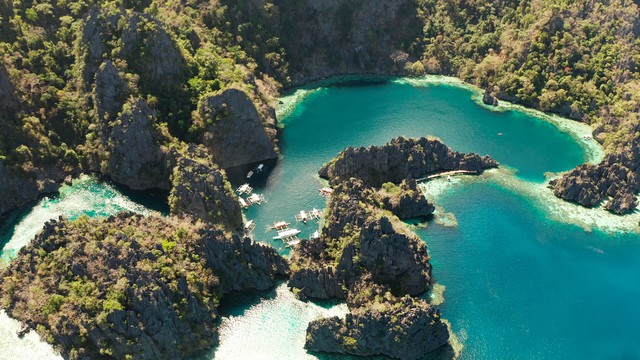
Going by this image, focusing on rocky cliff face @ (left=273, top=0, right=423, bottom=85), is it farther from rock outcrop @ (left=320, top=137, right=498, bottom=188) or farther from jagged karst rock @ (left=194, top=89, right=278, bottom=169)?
rock outcrop @ (left=320, top=137, right=498, bottom=188)

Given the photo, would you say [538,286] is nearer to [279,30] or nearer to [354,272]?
[354,272]

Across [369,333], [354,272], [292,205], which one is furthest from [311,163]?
[369,333]

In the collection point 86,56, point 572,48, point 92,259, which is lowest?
point 92,259

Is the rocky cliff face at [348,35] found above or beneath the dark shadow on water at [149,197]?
above

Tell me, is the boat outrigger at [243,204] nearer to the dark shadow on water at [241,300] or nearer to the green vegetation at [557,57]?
the dark shadow on water at [241,300]

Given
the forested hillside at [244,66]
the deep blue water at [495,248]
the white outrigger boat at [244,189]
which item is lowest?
the deep blue water at [495,248]

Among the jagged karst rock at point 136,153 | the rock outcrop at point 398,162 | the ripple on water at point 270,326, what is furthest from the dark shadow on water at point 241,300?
the jagged karst rock at point 136,153
